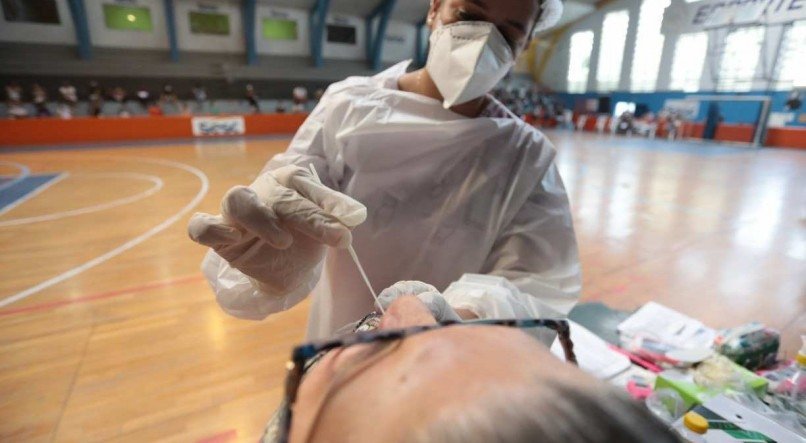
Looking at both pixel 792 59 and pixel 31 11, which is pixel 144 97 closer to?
pixel 31 11

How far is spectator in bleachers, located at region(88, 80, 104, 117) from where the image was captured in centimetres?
1131

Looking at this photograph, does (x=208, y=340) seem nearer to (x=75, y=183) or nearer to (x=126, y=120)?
(x=75, y=183)

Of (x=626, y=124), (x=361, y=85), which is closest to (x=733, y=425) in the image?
(x=361, y=85)

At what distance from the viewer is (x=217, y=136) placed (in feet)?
35.8

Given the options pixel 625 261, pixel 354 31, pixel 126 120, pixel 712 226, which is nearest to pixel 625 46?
pixel 354 31

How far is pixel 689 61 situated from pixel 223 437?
1668cm

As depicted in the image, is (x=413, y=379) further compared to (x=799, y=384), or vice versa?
(x=799, y=384)

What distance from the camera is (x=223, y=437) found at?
1572mm

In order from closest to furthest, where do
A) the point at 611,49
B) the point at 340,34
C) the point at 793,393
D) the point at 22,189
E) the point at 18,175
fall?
the point at 793,393, the point at 22,189, the point at 18,175, the point at 340,34, the point at 611,49

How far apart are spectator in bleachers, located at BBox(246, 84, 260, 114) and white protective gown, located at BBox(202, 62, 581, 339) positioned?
13.4 metres

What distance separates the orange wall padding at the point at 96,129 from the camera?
8758 mm

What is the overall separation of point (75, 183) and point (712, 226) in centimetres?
763

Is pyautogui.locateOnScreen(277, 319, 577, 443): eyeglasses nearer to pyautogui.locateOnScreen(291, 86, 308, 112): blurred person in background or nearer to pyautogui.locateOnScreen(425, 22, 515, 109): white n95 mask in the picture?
pyautogui.locateOnScreen(425, 22, 515, 109): white n95 mask

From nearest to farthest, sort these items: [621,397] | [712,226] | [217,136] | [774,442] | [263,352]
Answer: [621,397], [774,442], [263,352], [712,226], [217,136]
